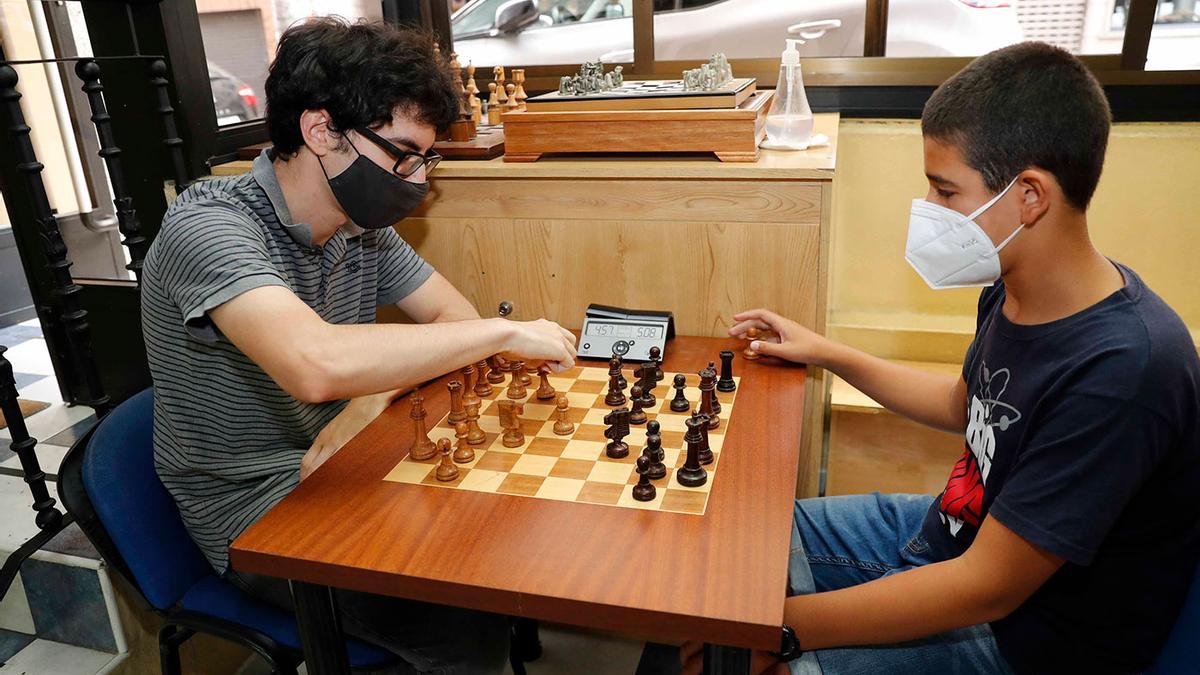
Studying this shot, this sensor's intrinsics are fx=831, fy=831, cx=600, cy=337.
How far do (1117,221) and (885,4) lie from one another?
1034 mm

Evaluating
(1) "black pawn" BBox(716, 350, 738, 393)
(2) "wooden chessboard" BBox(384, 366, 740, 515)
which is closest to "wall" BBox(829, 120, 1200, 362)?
(1) "black pawn" BBox(716, 350, 738, 393)

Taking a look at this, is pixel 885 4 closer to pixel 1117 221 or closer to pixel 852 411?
pixel 1117 221

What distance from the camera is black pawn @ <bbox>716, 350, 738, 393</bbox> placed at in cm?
175

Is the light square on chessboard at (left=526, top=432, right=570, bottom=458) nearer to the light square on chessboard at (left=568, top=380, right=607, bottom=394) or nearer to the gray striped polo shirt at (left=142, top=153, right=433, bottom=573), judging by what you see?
the light square on chessboard at (left=568, top=380, right=607, bottom=394)

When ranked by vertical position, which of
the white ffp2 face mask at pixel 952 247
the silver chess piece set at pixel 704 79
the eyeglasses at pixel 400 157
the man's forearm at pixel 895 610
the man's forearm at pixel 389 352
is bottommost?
the man's forearm at pixel 895 610

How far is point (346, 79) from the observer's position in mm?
1604

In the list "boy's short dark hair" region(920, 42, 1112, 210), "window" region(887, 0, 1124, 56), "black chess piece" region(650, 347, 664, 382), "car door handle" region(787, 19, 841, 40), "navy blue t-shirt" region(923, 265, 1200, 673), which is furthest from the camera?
"car door handle" region(787, 19, 841, 40)

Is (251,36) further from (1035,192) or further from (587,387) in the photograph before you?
(1035,192)

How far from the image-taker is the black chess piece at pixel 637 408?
1.61 metres

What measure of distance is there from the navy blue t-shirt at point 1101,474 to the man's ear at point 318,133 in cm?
127

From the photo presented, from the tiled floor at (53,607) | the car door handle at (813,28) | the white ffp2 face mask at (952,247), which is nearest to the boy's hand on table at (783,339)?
the white ffp2 face mask at (952,247)

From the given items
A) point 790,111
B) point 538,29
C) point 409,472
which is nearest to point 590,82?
point 790,111

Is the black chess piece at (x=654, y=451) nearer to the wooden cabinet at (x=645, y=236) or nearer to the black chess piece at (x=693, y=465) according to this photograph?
the black chess piece at (x=693, y=465)

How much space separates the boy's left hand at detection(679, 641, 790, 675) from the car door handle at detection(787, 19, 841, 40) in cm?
372
